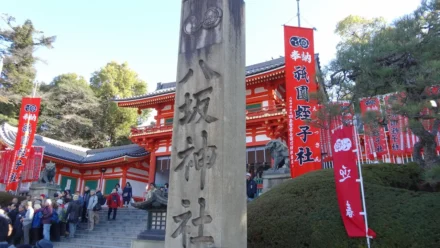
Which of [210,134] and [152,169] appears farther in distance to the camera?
[152,169]

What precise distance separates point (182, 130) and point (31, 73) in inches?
1154

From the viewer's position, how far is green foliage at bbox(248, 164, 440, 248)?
4.80m

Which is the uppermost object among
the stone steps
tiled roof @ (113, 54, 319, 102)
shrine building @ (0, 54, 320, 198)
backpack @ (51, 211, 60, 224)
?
tiled roof @ (113, 54, 319, 102)

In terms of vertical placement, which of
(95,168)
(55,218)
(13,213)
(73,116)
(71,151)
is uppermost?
(73,116)

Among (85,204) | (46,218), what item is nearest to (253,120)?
(85,204)

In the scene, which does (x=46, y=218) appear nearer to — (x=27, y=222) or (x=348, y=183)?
(x=27, y=222)

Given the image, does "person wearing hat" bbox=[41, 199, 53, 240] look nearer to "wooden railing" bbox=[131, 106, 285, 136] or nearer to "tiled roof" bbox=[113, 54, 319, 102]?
"wooden railing" bbox=[131, 106, 285, 136]

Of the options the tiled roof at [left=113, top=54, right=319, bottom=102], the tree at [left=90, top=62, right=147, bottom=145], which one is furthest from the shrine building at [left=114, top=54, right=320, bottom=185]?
the tree at [left=90, top=62, right=147, bottom=145]

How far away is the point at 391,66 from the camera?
6.68m

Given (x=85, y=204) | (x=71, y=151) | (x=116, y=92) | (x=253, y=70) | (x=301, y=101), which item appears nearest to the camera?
(x=301, y=101)

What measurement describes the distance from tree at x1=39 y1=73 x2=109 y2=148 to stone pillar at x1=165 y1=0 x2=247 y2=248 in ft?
89.8

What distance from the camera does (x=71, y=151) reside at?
23359mm

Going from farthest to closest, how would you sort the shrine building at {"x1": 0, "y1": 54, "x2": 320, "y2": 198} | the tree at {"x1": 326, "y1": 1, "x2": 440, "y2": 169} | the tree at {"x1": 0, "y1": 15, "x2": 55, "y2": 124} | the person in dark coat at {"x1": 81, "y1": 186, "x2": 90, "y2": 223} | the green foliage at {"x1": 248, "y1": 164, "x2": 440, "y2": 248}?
the tree at {"x1": 0, "y1": 15, "x2": 55, "y2": 124}, the shrine building at {"x1": 0, "y1": 54, "x2": 320, "y2": 198}, the person in dark coat at {"x1": 81, "y1": 186, "x2": 90, "y2": 223}, the tree at {"x1": 326, "y1": 1, "x2": 440, "y2": 169}, the green foliage at {"x1": 248, "y1": 164, "x2": 440, "y2": 248}

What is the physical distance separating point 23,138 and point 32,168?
1.44 m
